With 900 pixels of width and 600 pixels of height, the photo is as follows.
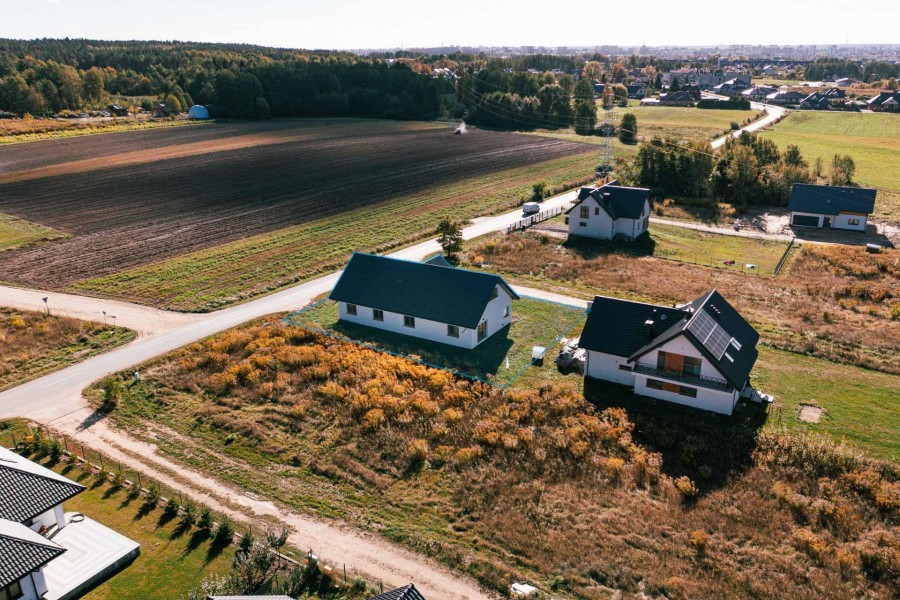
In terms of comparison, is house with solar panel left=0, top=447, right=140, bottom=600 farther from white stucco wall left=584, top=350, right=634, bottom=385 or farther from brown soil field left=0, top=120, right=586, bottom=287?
brown soil field left=0, top=120, right=586, bottom=287

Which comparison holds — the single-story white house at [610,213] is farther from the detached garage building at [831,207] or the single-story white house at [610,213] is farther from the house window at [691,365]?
the house window at [691,365]

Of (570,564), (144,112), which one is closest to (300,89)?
(144,112)

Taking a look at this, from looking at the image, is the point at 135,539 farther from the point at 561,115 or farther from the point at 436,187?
the point at 561,115

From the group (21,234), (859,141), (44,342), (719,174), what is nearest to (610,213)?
(719,174)

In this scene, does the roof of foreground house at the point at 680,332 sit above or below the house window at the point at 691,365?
above

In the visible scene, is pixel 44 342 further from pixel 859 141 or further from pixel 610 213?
pixel 859 141

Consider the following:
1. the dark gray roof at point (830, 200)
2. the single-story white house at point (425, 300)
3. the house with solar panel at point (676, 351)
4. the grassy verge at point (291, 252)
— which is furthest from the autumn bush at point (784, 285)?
the grassy verge at point (291, 252)

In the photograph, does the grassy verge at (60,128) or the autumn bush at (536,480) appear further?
the grassy verge at (60,128)
